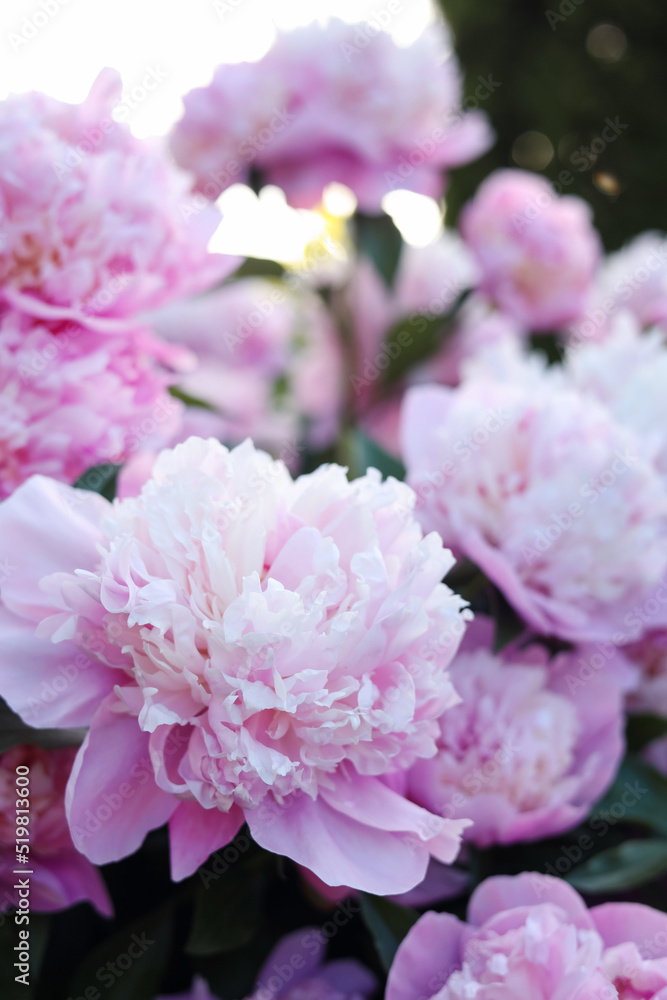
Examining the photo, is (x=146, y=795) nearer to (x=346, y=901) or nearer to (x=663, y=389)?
(x=346, y=901)

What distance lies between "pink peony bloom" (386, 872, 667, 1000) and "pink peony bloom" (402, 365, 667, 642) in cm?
14

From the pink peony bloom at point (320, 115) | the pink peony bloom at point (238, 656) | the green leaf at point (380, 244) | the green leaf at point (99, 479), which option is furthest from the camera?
the green leaf at point (380, 244)

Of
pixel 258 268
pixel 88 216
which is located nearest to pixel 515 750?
pixel 88 216

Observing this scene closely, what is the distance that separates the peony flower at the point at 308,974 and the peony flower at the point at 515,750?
0.35 ft

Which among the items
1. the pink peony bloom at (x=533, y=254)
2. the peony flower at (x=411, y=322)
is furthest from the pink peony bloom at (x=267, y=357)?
the pink peony bloom at (x=533, y=254)

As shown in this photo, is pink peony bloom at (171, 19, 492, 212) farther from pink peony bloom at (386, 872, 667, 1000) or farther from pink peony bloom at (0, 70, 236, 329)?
pink peony bloom at (386, 872, 667, 1000)

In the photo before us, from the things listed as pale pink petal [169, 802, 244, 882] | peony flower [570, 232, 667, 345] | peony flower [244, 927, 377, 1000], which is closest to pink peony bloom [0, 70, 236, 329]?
pale pink petal [169, 802, 244, 882]

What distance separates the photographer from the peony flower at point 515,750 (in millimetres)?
428

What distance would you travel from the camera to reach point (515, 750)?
439 mm

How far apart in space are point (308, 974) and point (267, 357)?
2.64 ft

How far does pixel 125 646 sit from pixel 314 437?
573 mm

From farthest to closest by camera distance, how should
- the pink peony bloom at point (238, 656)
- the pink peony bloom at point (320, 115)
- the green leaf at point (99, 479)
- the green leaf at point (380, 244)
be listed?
1. the green leaf at point (380, 244)
2. the pink peony bloom at point (320, 115)
3. the green leaf at point (99, 479)
4. the pink peony bloom at point (238, 656)

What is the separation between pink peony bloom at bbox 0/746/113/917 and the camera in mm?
383

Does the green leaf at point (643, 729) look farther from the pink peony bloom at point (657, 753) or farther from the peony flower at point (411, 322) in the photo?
the peony flower at point (411, 322)
